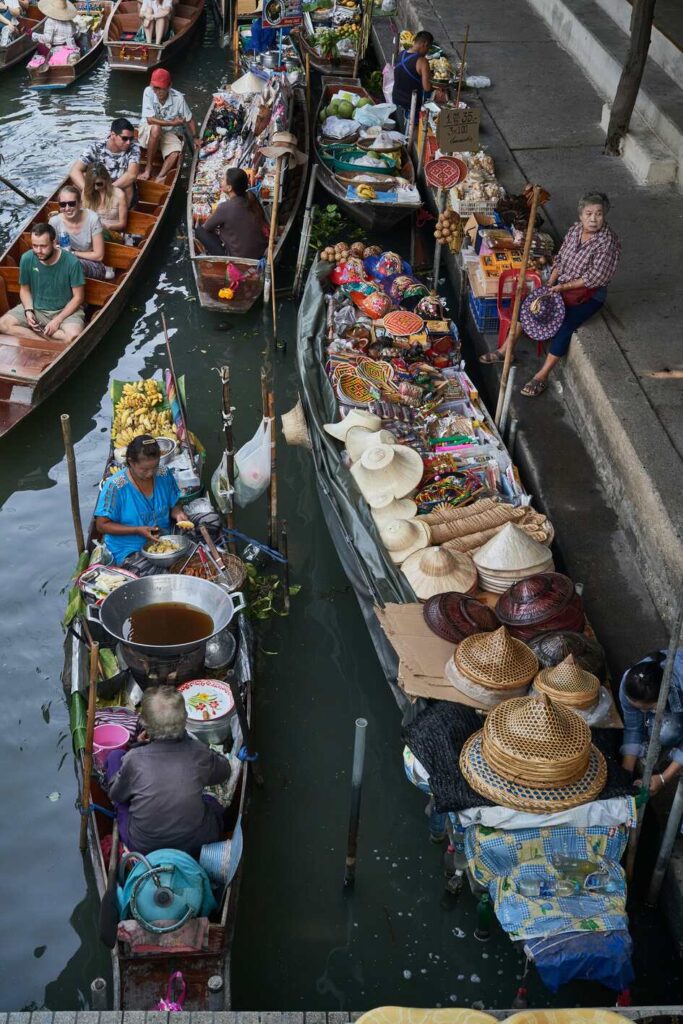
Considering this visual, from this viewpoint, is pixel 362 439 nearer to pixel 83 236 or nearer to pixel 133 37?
pixel 83 236

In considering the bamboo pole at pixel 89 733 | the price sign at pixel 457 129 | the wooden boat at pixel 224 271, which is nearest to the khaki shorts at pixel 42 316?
the wooden boat at pixel 224 271

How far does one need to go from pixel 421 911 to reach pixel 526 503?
8.98 ft

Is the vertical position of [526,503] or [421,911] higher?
[526,503]

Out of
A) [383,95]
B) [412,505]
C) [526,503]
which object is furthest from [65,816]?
[383,95]

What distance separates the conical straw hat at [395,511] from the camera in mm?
6676

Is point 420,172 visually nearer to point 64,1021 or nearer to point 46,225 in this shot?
point 46,225

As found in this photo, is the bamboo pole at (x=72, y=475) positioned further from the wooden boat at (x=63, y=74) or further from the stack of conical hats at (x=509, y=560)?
the wooden boat at (x=63, y=74)

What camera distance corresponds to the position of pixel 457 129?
8367mm

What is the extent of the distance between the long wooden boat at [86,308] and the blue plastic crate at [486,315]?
3.22 m

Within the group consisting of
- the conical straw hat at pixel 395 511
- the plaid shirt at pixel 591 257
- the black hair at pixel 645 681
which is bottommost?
the conical straw hat at pixel 395 511

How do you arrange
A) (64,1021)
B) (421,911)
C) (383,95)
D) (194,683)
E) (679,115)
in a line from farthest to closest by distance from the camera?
(383,95) < (679,115) < (194,683) < (421,911) < (64,1021)

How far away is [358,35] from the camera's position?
46.4 feet

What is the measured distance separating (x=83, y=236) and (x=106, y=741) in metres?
5.64

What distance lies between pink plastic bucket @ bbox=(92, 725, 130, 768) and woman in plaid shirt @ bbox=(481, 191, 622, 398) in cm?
429
